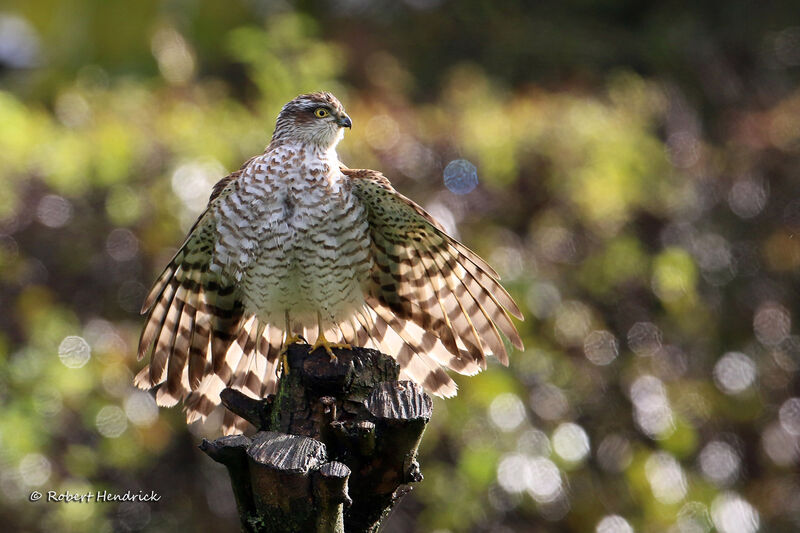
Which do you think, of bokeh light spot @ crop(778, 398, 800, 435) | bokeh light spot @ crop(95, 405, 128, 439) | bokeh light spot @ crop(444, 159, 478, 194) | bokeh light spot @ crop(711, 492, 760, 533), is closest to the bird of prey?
bokeh light spot @ crop(95, 405, 128, 439)

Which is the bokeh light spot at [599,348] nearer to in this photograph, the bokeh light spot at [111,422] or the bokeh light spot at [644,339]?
the bokeh light spot at [644,339]

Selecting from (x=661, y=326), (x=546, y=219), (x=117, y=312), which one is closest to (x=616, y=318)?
(x=661, y=326)

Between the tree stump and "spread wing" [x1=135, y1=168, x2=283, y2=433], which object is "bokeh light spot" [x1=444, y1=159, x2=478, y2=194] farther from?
the tree stump

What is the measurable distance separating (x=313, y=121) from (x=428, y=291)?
3.24 ft

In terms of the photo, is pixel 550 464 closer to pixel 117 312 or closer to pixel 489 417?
pixel 489 417

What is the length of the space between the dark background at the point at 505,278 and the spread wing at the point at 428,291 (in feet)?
8.11

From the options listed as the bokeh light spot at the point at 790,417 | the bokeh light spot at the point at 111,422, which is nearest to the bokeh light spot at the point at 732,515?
the bokeh light spot at the point at 790,417

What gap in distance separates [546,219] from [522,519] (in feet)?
6.74

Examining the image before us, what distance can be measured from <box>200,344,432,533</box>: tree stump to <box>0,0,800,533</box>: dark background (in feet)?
10.1

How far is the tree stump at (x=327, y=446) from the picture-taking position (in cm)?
250

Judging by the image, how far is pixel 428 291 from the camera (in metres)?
3.69

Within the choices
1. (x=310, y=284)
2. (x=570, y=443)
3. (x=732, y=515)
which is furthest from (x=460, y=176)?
(x=310, y=284)

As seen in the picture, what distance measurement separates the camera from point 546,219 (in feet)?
22.9

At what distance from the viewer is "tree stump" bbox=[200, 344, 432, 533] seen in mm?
2502
